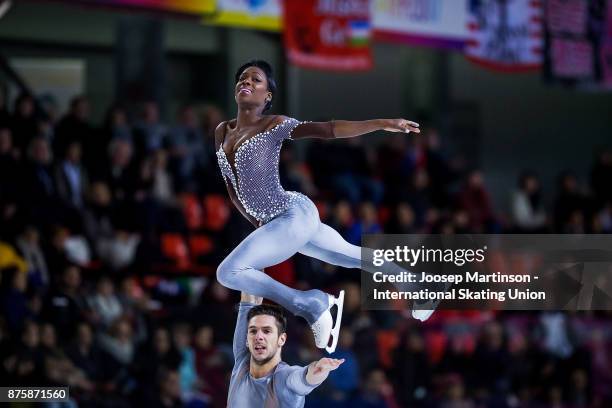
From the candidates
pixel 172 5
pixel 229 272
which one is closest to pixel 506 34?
pixel 172 5

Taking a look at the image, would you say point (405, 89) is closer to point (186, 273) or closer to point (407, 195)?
point (407, 195)

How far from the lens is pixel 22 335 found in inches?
410

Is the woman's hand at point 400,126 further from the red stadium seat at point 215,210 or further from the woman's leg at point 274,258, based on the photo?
the red stadium seat at point 215,210

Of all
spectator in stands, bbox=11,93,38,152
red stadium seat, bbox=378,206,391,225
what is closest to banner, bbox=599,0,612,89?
red stadium seat, bbox=378,206,391,225

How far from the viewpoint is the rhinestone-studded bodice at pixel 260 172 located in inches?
238

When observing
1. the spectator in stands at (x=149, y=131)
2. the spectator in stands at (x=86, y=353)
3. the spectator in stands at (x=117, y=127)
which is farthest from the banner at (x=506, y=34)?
the spectator in stands at (x=86, y=353)

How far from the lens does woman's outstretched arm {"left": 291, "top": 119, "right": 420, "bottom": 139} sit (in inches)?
226

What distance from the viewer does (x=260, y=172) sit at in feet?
19.9

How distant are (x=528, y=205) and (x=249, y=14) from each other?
14.1 ft

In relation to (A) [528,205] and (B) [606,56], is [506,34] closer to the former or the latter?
(B) [606,56]

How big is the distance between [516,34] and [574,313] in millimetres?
3865

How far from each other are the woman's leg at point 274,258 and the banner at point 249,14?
717 centimetres

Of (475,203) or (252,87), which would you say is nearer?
(252,87)

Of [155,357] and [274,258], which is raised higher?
[274,258]
